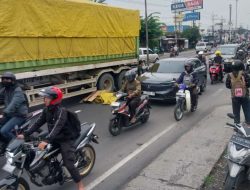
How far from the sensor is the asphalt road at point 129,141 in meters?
5.49

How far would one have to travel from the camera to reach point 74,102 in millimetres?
12391

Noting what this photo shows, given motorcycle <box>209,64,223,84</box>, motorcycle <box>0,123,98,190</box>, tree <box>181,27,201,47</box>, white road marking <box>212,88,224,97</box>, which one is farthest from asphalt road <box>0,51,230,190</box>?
tree <box>181,27,201,47</box>

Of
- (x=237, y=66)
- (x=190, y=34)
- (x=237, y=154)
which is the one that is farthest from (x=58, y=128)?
(x=190, y=34)

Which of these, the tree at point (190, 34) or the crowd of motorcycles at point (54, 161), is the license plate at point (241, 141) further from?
the tree at point (190, 34)

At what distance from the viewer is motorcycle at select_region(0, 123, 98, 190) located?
4.18 meters

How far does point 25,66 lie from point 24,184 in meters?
5.77

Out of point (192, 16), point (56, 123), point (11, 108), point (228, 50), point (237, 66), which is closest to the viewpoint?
point (56, 123)

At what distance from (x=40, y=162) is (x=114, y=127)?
11.7 feet

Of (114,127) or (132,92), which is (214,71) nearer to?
(132,92)

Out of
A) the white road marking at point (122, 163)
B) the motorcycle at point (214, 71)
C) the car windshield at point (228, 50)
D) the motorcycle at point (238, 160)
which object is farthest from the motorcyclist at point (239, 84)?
the car windshield at point (228, 50)

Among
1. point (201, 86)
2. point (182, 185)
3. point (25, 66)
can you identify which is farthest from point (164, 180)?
point (201, 86)

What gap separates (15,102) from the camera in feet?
19.8

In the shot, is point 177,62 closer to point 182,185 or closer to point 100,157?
point 100,157

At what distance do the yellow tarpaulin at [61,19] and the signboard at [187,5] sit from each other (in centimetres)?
4681
